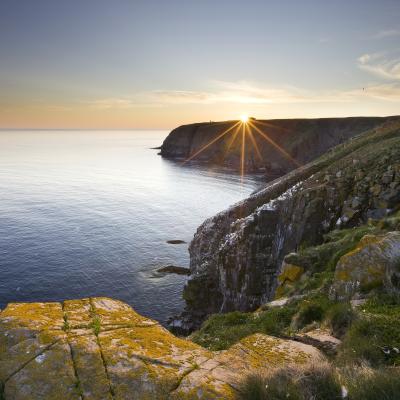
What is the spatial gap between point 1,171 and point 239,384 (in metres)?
151

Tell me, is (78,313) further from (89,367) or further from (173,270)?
(173,270)

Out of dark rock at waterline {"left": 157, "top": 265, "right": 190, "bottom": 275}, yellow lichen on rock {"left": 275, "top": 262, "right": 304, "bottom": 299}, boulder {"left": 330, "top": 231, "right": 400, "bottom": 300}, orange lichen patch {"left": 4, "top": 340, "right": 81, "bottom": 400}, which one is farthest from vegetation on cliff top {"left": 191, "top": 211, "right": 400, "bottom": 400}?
dark rock at waterline {"left": 157, "top": 265, "right": 190, "bottom": 275}

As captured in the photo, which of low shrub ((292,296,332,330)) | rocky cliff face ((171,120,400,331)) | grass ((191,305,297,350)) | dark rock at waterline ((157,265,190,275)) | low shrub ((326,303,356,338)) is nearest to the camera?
low shrub ((326,303,356,338))

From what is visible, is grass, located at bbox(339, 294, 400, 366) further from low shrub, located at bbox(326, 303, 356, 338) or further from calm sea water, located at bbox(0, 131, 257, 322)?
calm sea water, located at bbox(0, 131, 257, 322)

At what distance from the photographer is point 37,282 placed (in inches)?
1753

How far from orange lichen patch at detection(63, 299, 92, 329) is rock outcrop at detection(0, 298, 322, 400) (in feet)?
0.06

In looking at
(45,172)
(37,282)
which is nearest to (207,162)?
(45,172)

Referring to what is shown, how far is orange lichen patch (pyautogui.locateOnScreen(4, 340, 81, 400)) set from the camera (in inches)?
198

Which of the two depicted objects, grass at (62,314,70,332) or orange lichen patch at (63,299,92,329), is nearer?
grass at (62,314,70,332)

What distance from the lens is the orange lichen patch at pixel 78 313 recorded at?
6660 mm

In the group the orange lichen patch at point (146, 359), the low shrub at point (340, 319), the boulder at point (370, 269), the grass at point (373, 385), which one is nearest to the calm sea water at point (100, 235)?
the boulder at point (370, 269)

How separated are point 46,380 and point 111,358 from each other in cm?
99

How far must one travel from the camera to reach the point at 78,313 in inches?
279

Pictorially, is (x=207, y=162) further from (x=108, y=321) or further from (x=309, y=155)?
(x=108, y=321)
